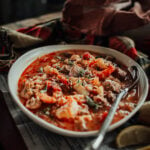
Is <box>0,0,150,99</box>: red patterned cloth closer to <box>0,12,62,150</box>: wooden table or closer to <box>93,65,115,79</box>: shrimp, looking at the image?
<box>93,65,115,79</box>: shrimp

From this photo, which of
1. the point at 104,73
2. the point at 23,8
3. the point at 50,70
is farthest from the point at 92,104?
the point at 23,8

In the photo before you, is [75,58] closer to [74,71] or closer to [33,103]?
[74,71]

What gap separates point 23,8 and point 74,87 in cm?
396

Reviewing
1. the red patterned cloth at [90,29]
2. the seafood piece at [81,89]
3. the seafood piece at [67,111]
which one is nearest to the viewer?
the seafood piece at [67,111]

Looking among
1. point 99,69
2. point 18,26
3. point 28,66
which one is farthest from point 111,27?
point 18,26

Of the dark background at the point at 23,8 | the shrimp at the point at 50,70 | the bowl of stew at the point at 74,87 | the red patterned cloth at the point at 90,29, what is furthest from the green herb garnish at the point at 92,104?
the dark background at the point at 23,8

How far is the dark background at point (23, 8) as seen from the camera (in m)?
5.46

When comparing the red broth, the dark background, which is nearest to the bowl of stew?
the red broth

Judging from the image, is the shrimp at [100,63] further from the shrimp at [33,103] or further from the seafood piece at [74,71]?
the shrimp at [33,103]

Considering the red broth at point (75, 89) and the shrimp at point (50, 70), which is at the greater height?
the shrimp at point (50, 70)

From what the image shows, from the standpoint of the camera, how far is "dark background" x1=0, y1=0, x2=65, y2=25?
17.9 feet

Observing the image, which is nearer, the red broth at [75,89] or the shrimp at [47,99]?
the red broth at [75,89]

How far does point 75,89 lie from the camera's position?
2273mm

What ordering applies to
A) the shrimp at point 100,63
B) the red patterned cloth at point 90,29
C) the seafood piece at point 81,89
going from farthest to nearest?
1. the red patterned cloth at point 90,29
2. the shrimp at point 100,63
3. the seafood piece at point 81,89
